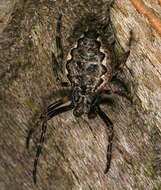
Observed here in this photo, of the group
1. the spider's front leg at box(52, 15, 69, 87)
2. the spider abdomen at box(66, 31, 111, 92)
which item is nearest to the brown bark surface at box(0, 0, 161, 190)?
the spider's front leg at box(52, 15, 69, 87)

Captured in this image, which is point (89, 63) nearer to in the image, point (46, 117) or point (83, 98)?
point (83, 98)

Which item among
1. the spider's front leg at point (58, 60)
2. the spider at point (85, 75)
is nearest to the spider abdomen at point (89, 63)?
the spider at point (85, 75)

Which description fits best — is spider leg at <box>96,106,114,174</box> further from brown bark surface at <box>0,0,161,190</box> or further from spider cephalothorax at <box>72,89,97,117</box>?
spider cephalothorax at <box>72,89,97,117</box>

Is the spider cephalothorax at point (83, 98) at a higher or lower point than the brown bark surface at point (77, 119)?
lower

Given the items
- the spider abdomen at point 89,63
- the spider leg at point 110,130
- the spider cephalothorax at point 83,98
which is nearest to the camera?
the spider leg at point 110,130

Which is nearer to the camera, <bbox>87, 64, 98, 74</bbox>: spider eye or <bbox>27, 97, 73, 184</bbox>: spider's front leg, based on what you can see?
<bbox>27, 97, 73, 184</bbox>: spider's front leg

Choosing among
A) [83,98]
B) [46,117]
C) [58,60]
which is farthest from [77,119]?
[83,98]

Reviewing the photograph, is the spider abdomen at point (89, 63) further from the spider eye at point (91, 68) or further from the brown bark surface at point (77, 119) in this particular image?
the brown bark surface at point (77, 119)
